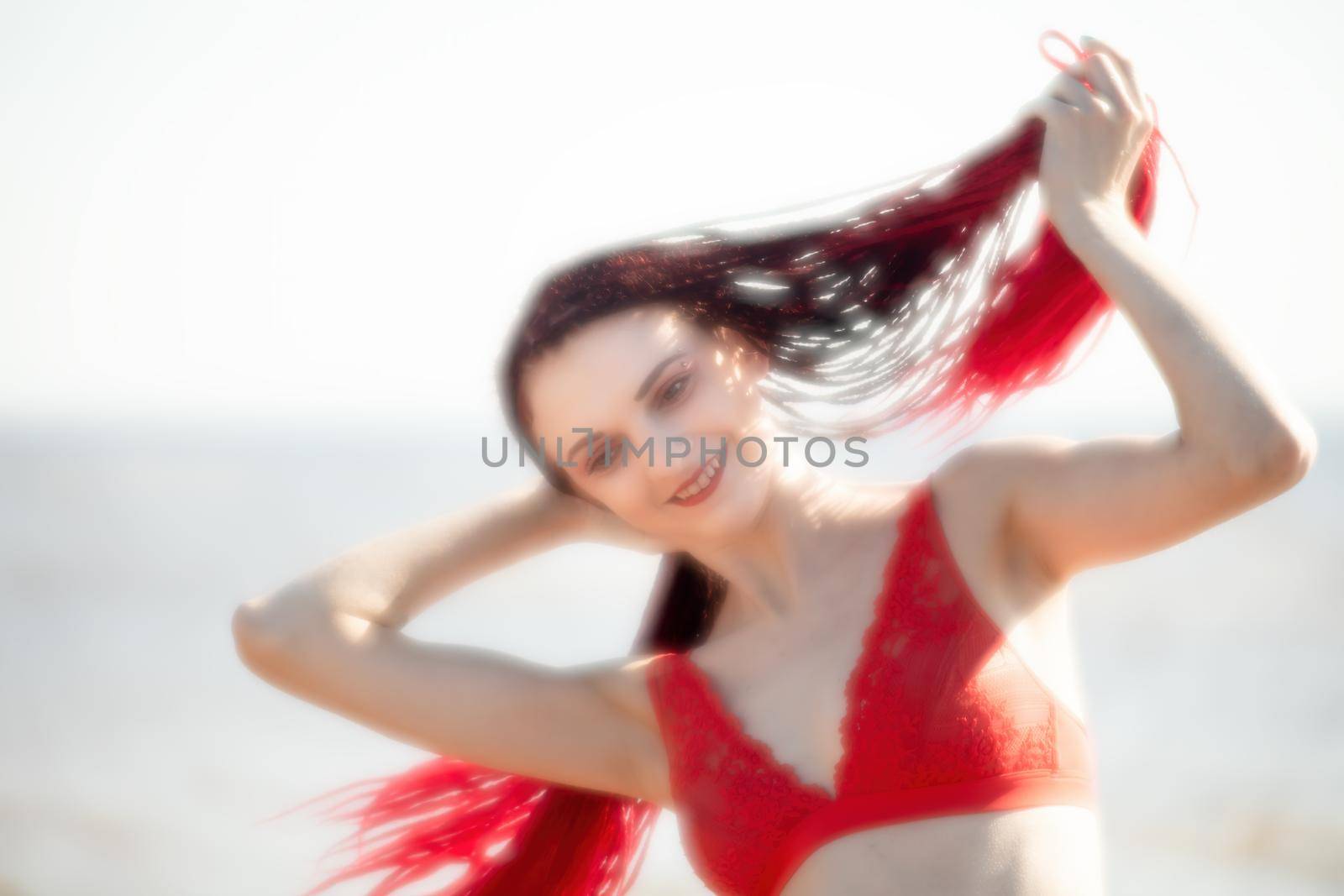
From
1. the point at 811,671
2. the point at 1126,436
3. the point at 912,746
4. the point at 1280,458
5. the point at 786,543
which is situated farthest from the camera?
the point at 786,543

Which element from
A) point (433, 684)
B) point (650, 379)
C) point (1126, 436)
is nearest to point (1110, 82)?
point (1126, 436)

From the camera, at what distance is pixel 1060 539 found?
6.06 ft

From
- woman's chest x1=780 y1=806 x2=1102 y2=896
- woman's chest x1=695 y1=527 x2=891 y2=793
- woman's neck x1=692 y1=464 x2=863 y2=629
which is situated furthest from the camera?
woman's neck x1=692 y1=464 x2=863 y2=629

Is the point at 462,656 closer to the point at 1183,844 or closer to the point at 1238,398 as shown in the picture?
the point at 1238,398

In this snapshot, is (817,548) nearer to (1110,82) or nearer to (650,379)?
(650,379)

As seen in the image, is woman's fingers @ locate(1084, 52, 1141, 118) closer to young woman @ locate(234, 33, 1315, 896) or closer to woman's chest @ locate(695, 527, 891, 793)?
young woman @ locate(234, 33, 1315, 896)

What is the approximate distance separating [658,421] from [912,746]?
57 centimetres

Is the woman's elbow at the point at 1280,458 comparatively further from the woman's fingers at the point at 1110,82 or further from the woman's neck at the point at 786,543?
A: the woman's neck at the point at 786,543

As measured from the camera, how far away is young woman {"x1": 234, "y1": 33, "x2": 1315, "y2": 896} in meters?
1.80

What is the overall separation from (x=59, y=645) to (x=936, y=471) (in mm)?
7196

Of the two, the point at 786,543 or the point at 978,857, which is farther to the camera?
the point at 786,543

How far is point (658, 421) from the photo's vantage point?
1997 mm

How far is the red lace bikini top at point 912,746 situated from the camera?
1.81 metres

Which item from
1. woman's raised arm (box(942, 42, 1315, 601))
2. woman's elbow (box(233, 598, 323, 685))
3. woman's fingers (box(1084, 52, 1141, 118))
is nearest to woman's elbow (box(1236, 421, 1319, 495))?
woman's raised arm (box(942, 42, 1315, 601))
